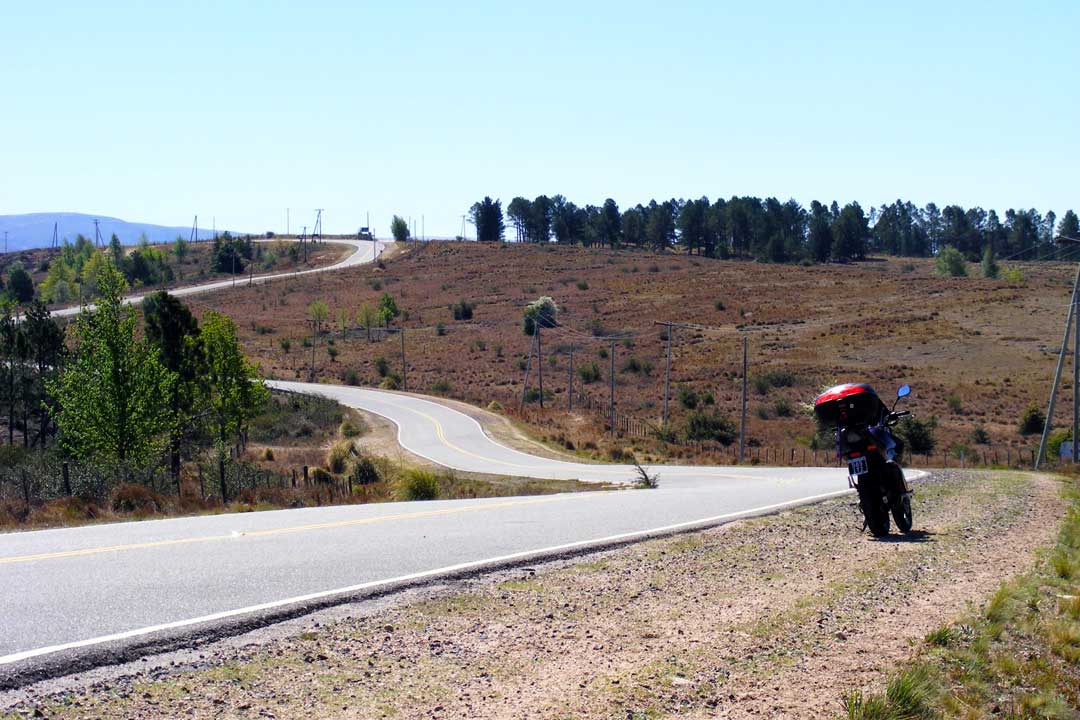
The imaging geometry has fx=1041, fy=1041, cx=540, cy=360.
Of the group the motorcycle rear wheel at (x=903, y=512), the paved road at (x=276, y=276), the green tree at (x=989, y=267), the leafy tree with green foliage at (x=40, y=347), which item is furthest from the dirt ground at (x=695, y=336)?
the motorcycle rear wheel at (x=903, y=512)

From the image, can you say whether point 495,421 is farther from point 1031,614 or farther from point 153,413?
point 1031,614

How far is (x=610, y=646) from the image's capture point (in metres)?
6.51

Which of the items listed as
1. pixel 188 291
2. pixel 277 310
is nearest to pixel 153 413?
pixel 277 310

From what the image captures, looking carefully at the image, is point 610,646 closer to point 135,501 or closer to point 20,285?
point 135,501

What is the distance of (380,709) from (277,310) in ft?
379

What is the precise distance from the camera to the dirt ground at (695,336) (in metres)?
64.0

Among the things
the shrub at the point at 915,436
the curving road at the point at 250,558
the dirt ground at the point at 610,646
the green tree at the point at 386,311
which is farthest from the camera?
the green tree at the point at 386,311

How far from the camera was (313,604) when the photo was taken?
7.29 metres

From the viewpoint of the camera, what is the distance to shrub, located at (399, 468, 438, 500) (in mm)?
22586

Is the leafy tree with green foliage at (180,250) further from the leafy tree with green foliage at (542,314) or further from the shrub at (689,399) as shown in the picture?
the shrub at (689,399)

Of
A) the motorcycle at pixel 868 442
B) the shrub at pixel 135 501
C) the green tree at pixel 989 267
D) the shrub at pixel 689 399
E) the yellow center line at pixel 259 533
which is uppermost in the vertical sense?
the green tree at pixel 989 267

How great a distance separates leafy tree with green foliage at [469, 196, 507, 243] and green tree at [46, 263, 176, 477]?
161 m

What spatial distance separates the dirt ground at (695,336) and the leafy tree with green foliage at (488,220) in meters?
43.3

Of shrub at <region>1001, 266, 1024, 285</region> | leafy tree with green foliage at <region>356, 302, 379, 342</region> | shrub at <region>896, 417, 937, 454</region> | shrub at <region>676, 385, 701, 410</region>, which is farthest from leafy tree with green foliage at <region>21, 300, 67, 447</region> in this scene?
shrub at <region>1001, 266, 1024, 285</region>
